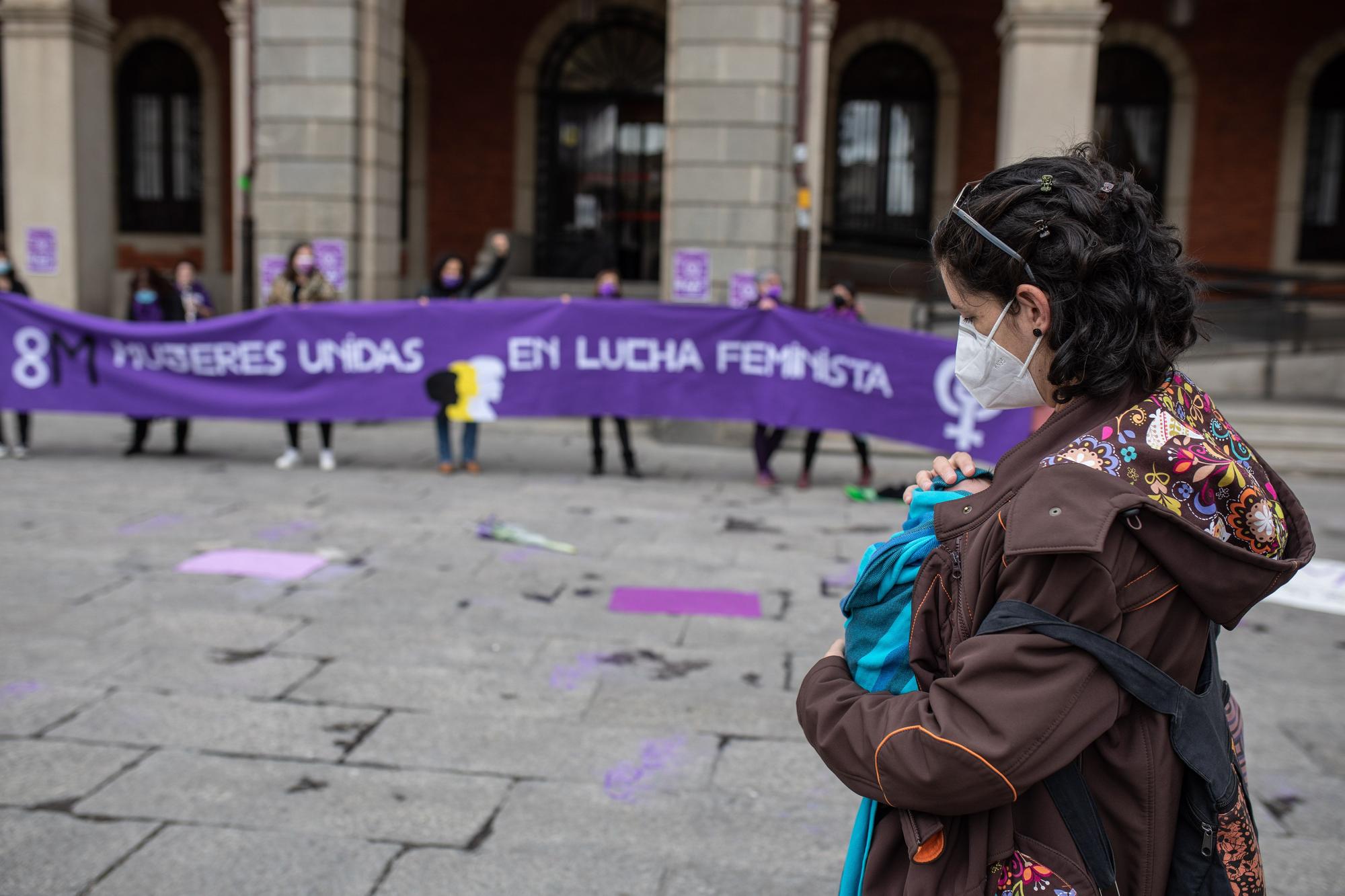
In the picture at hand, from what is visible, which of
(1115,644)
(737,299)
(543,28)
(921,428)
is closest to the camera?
(1115,644)

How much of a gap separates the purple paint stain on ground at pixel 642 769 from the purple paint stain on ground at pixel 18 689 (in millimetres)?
2386

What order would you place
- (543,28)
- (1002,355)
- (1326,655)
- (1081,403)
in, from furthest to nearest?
1. (543,28)
2. (1326,655)
3. (1002,355)
4. (1081,403)

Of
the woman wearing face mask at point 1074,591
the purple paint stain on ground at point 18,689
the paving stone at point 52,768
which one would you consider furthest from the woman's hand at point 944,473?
the purple paint stain on ground at point 18,689

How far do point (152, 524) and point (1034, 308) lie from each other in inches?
290

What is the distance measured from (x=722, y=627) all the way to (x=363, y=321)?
563cm

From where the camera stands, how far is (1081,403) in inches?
59.1

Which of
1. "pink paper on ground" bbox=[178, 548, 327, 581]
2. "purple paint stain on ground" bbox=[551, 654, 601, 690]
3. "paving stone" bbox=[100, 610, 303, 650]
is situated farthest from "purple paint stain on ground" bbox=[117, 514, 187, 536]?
"purple paint stain on ground" bbox=[551, 654, 601, 690]

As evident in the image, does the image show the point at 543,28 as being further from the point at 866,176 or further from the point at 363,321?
the point at 363,321

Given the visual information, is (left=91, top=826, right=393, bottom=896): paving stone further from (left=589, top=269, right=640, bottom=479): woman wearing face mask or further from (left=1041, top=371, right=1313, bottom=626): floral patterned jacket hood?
(left=589, top=269, right=640, bottom=479): woman wearing face mask

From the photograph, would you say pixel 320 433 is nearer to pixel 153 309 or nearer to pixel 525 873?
pixel 153 309

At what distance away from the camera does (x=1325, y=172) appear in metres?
17.3

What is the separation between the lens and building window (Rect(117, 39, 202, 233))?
18.6 metres

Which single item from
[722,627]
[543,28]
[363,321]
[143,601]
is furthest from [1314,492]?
[543,28]

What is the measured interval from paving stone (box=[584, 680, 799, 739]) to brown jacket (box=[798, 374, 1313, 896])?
289cm
